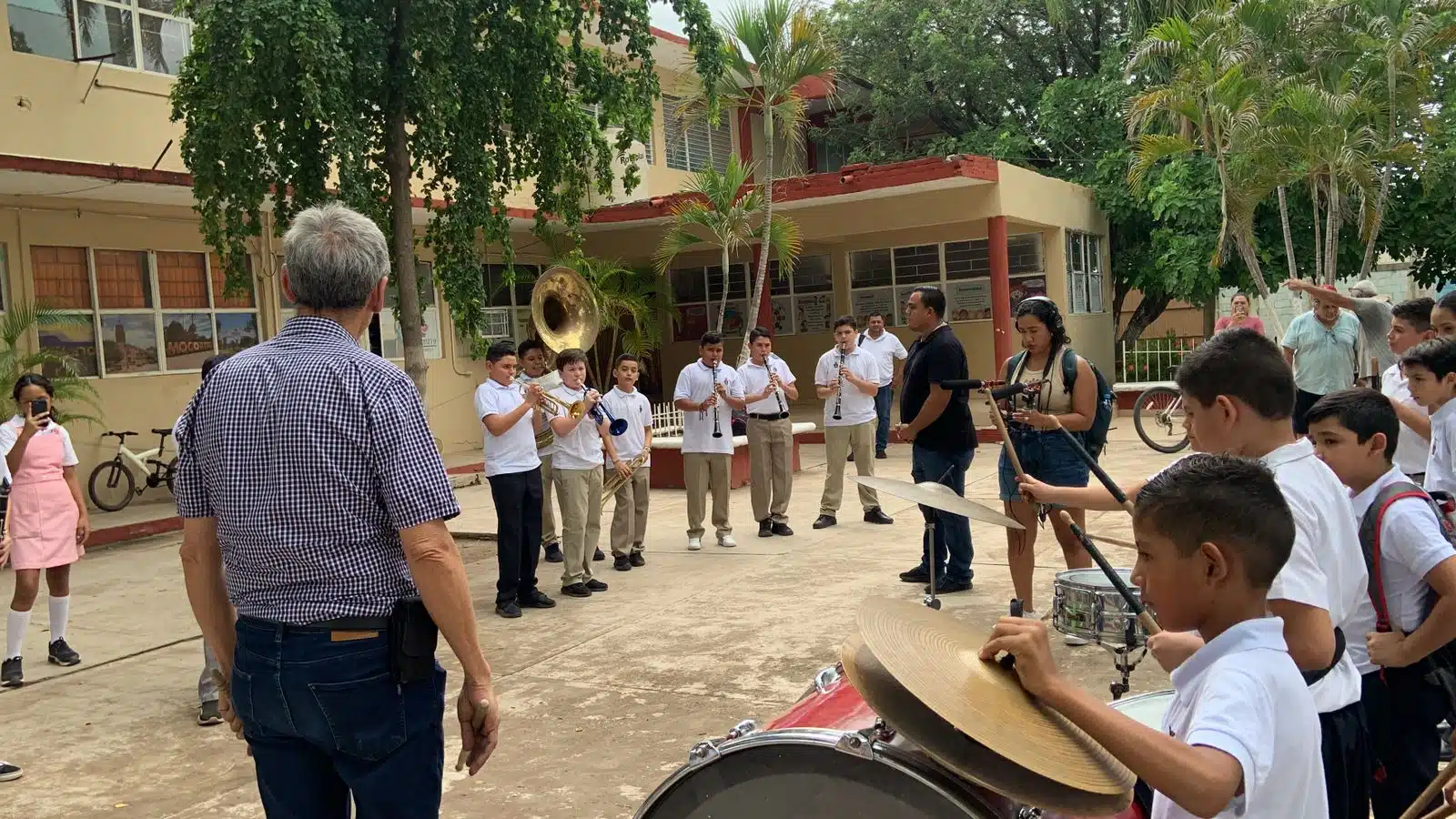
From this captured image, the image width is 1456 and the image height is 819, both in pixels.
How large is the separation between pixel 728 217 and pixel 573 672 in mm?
10960

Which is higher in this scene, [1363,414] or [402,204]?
[402,204]

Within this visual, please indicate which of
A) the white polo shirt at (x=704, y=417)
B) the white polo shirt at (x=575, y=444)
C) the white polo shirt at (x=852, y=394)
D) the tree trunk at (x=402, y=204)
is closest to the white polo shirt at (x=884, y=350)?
the white polo shirt at (x=852, y=394)

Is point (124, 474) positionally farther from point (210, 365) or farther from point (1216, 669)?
point (1216, 669)

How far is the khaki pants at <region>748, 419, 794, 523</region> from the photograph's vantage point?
31.4 ft

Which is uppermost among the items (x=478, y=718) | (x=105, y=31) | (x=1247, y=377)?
(x=105, y=31)

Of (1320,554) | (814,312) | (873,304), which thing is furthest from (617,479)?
(814,312)

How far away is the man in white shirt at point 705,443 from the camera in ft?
29.9

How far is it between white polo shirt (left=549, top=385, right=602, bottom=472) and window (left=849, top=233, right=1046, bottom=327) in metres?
12.5

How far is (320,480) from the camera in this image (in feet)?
7.75

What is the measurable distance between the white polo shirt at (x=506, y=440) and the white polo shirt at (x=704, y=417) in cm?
194

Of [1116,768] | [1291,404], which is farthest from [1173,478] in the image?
[1291,404]

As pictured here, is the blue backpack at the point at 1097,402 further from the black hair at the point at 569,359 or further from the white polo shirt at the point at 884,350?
the white polo shirt at the point at 884,350

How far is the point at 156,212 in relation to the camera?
13.1 m

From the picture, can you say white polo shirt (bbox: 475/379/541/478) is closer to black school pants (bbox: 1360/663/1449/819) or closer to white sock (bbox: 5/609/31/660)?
white sock (bbox: 5/609/31/660)
